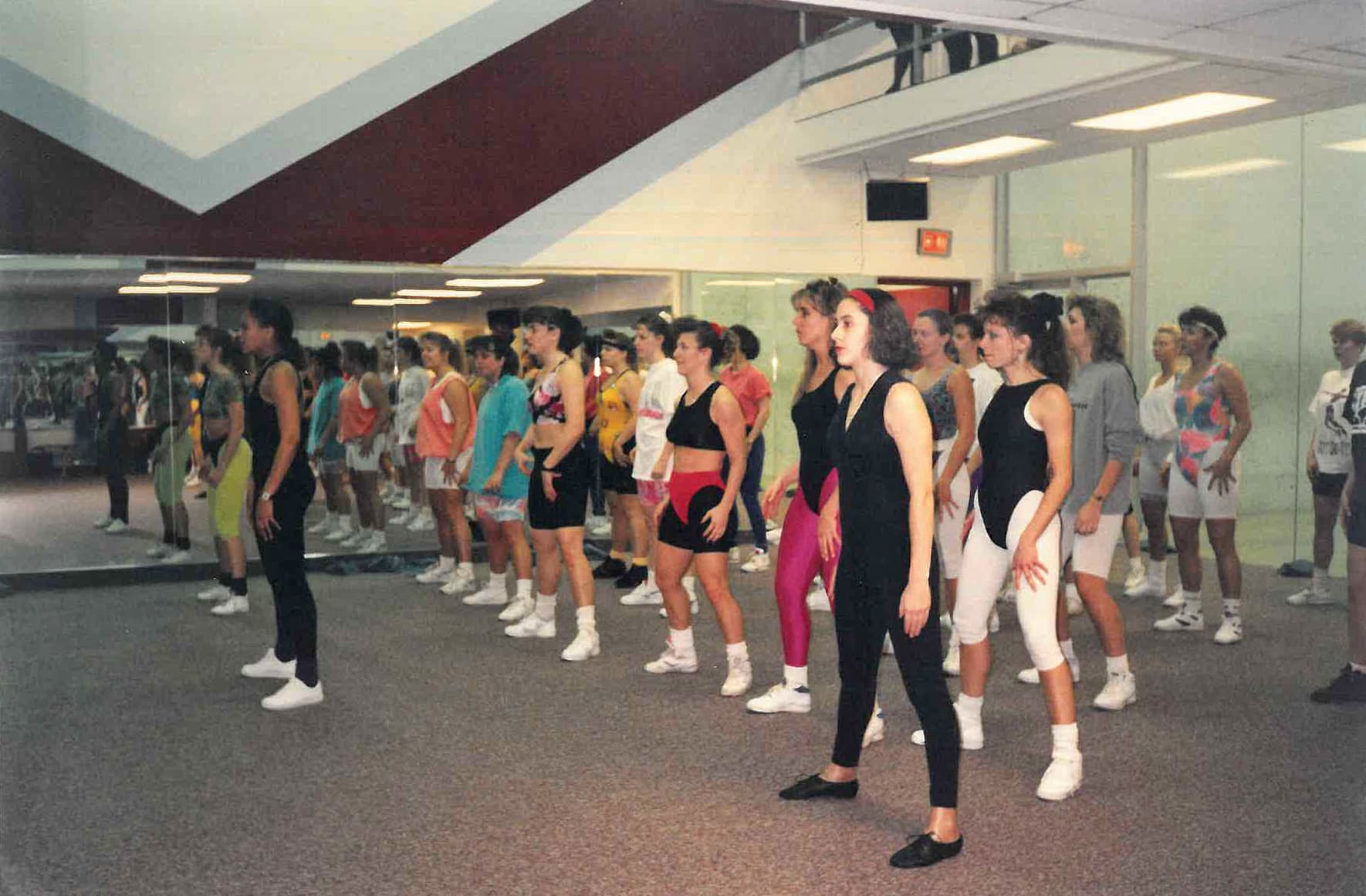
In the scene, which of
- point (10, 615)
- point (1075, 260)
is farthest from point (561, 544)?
point (1075, 260)

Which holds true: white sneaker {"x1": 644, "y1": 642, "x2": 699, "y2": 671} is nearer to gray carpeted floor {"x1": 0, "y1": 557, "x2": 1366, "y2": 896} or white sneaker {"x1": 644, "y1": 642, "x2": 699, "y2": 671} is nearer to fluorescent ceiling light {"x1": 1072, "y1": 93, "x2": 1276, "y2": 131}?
gray carpeted floor {"x1": 0, "y1": 557, "x2": 1366, "y2": 896}

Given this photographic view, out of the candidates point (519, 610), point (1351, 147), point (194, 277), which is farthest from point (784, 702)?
point (1351, 147)

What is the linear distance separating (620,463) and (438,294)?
7.38 feet

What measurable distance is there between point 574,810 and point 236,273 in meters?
5.90

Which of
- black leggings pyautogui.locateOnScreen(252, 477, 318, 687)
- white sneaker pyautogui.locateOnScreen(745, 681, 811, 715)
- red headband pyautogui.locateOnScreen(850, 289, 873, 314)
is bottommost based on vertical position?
white sneaker pyautogui.locateOnScreen(745, 681, 811, 715)

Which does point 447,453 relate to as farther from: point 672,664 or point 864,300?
point 864,300

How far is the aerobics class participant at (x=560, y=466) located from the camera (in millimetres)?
5668

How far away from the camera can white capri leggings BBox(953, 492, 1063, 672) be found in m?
3.74

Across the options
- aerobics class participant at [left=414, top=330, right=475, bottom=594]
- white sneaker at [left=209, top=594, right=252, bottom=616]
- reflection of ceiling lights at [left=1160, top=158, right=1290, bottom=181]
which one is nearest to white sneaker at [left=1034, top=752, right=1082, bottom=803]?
aerobics class participant at [left=414, top=330, right=475, bottom=594]

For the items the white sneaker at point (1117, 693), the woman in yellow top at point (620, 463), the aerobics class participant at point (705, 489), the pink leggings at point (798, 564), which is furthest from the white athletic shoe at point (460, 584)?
the white sneaker at point (1117, 693)

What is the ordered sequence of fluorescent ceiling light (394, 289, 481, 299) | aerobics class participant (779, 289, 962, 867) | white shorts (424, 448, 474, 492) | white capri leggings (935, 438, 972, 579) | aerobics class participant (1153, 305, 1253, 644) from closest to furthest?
aerobics class participant (779, 289, 962, 867)
white capri leggings (935, 438, 972, 579)
aerobics class participant (1153, 305, 1253, 644)
white shorts (424, 448, 474, 492)
fluorescent ceiling light (394, 289, 481, 299)

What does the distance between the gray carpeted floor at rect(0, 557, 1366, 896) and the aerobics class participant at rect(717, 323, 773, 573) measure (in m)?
1.79

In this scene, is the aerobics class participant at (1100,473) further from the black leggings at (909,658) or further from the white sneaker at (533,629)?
the white sneaker at (533,629)

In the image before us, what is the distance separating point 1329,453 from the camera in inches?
279
